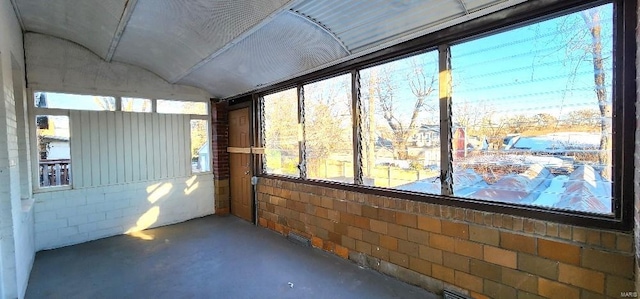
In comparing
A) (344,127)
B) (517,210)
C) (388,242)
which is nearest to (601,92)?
(517,210)

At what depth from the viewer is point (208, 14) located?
9.11 feet

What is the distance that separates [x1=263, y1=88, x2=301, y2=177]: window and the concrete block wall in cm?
169

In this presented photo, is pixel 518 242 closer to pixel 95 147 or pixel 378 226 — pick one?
pixel 378 226

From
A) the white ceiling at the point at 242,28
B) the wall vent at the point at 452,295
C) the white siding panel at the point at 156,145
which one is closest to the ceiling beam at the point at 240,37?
the white ceiling at the point at 242,28

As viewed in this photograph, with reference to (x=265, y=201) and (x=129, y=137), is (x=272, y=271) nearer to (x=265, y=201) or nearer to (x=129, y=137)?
(x=265, y=201)

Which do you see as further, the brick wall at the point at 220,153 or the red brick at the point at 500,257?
the brick wall at the point at 220,153

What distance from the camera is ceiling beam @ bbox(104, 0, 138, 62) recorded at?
2.76 meters

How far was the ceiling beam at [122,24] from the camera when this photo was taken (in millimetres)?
2759

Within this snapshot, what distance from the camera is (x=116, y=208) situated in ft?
15.6

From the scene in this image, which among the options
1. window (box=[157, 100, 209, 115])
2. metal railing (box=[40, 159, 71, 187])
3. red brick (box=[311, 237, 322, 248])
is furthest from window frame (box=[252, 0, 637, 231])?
metal railing (box=[40, 159, 71, 187])

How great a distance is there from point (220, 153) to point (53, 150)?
2.46 metres

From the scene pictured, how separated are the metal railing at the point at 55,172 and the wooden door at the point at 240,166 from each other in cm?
249

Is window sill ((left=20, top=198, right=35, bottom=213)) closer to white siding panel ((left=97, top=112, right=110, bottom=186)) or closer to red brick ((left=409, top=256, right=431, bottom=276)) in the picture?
white siding panel ((left=97, top=112, right=110, bottom=186))

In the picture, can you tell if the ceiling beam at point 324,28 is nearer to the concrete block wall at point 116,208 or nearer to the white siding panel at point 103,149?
the white siding panel at point 103,149
